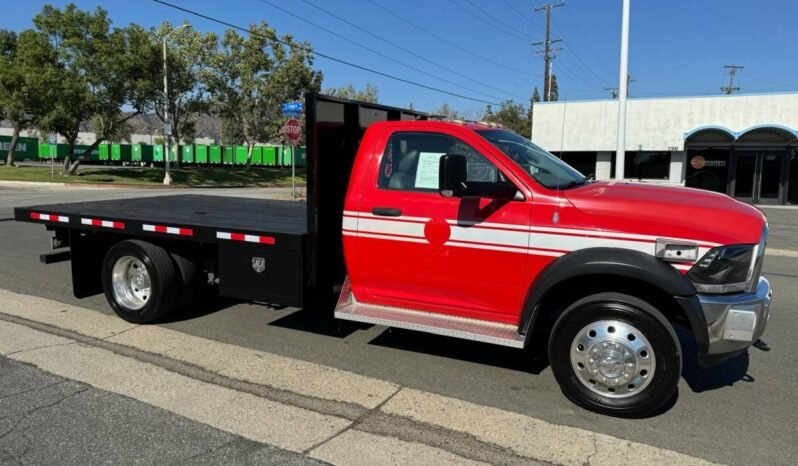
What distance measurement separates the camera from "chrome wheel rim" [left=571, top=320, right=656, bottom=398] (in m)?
3.86

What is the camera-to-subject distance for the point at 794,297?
747 centimetres

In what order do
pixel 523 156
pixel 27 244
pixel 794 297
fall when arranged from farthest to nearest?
pixel 27 244
pixel 794 297
pixel 523 156

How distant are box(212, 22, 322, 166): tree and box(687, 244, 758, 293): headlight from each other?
41785mm

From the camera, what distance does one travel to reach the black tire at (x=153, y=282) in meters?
5.83

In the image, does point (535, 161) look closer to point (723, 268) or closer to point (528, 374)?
point (723, 268)

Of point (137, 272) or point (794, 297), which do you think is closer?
point (137, 272)

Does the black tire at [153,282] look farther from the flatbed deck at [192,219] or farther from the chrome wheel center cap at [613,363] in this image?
the chrome wheel center cap at [613,363]

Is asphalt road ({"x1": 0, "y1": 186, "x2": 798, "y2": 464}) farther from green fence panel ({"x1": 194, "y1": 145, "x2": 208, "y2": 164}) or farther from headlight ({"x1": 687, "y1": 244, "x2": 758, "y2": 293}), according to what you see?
green fence panel ({"x1": 194, "y1": 145, "x2": 208, "y2": 164})

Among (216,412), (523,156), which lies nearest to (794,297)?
(523,156)

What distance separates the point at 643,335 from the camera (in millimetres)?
3828

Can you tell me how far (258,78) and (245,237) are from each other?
4218 cm

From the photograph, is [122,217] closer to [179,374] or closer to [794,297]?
[179,374]

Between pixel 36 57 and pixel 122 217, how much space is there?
31171 millimetres

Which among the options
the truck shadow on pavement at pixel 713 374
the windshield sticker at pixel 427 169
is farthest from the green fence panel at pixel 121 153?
the truck shadow on pavement at pixel 713 374
